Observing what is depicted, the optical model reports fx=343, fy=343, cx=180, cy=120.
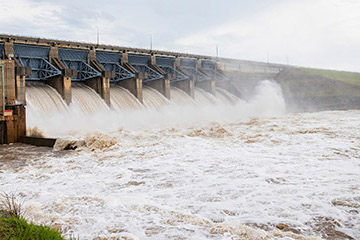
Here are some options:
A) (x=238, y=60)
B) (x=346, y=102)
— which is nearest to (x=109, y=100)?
(x=238, y=60)

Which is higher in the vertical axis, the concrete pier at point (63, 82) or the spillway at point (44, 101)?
the concrete pier at point (63, 82)

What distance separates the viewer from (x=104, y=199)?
5.43 metres

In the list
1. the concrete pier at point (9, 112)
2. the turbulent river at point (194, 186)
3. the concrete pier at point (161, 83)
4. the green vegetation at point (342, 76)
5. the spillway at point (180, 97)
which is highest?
the green vegetation at point (342, 76)

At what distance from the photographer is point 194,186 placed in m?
6.06

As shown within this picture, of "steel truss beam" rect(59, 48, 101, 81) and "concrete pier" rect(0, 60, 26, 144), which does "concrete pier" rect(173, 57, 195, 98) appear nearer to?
"steel truss beam" rect(59, 48, 101, 81)

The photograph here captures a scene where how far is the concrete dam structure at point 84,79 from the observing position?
12844mm

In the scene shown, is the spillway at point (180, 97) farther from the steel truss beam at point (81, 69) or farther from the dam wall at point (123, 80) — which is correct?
the steel truss beam at point (81, 69)

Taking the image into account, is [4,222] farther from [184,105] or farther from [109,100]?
[184,105]

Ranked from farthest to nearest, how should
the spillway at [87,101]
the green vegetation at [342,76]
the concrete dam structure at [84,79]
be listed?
1. the green vegetation at [342,76]
2. the spillway at [87,101]
3. the concrete dam structure at [84,79]

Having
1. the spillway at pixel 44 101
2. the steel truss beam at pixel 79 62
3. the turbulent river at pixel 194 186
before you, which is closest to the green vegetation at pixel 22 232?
the turbulent river at pixel 194 186

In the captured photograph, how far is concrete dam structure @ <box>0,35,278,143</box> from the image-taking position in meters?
12.8

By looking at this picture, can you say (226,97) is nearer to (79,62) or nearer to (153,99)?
(153,99)

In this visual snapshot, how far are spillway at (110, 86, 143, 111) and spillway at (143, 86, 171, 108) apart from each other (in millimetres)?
896

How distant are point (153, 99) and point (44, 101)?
7.53 m
